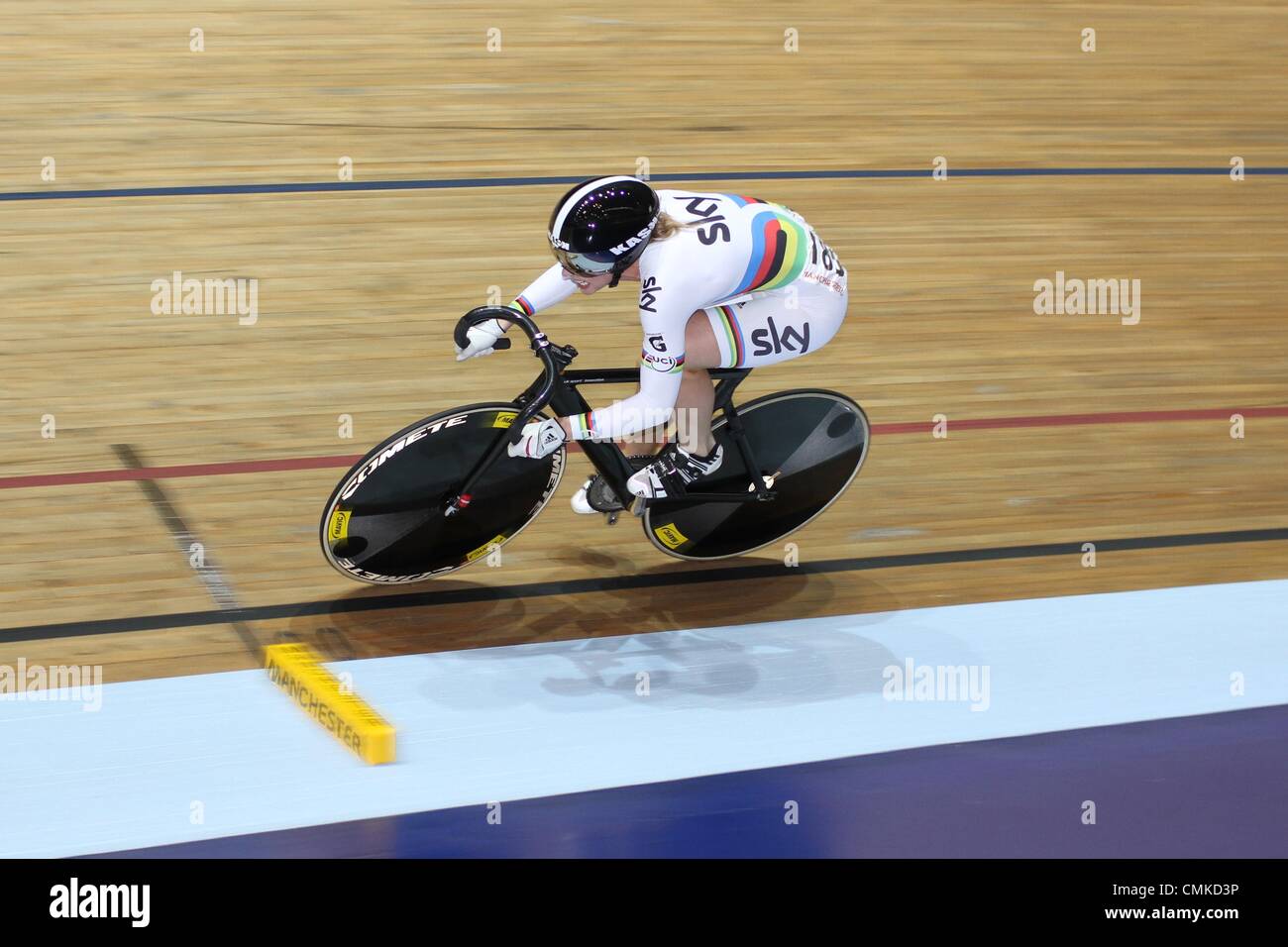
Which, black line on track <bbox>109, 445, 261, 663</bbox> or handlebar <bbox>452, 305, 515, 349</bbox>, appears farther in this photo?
black line on track <bbox>109, 445, 261, 663</bbox>

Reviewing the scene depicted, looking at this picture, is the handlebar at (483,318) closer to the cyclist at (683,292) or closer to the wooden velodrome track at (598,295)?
the cyclist at (683,292)

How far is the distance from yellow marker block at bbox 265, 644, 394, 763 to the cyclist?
0.67 metres

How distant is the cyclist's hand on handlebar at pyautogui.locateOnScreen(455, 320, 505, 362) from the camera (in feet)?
11.0

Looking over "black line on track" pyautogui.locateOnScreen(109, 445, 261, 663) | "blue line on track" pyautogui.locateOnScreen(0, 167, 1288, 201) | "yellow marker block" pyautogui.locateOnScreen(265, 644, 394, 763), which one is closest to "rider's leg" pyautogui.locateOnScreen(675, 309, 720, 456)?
"yellow marker block" pyautogui.locateOnScreen(265, 644, 394, 763)

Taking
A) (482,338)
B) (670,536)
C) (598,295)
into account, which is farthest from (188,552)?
(598,295)

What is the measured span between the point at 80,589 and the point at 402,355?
53.1 inches

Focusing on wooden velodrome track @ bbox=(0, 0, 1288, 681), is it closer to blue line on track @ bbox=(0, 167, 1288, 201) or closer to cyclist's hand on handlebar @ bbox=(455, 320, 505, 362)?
blue line on track @ bbox=(0, 167, 1288, 201)

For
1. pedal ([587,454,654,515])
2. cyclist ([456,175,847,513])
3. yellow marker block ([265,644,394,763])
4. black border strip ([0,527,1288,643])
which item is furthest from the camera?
pedal ([587,454,654,515])

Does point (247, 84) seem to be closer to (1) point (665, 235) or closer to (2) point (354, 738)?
(1) point (665, 235)

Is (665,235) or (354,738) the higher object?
(665,235)

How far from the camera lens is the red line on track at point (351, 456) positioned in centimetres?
388

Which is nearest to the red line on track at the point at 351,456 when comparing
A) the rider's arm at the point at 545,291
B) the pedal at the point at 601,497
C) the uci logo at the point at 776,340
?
the pedal at the point at 601,497
